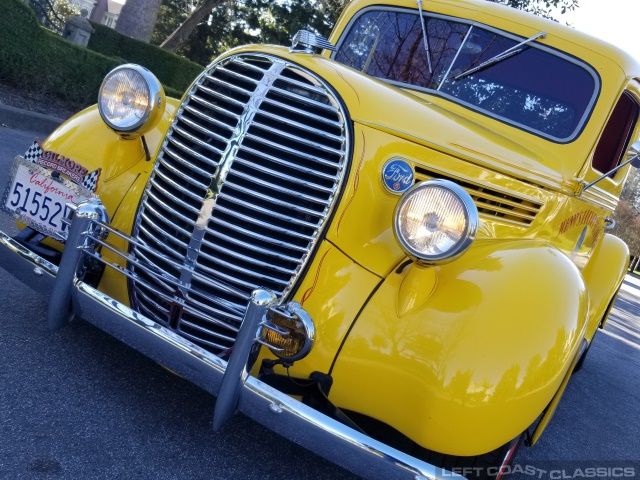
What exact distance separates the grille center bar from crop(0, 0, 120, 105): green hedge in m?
7.42

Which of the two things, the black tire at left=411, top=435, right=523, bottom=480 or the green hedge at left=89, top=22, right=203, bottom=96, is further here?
the green hedge at left=89, top=22, right=203, bottom=96

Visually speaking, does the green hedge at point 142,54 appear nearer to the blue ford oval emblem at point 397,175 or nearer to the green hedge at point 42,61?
the green hedge at point 42,61

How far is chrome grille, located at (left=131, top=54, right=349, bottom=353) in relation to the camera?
250 centimetres

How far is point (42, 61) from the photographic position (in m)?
9.37

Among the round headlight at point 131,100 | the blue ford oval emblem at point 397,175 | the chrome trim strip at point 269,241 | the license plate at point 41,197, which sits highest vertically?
the blue ford oval emblem at point 397,175

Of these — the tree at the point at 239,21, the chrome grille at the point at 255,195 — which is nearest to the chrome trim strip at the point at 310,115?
the chrome grille at the point at 255,195

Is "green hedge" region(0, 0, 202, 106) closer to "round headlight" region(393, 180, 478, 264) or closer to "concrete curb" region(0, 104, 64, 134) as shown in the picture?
"concrete curb" region(0, 104, 64, 134)

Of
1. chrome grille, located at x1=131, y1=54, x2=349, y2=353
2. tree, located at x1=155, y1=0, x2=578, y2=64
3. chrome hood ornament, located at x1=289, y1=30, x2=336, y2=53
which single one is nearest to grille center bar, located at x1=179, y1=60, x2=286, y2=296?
chrome grille, located at x1=131, y1=54, x2=349, y2=353

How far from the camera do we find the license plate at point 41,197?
2.82m

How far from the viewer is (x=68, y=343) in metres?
3.14

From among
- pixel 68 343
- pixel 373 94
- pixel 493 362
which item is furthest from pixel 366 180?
pixel 68 343

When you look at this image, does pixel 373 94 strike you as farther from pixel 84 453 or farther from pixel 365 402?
pixel 84 453

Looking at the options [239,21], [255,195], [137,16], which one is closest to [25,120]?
[255,195]

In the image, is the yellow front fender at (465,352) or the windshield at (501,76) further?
the windshield at (501,76)
